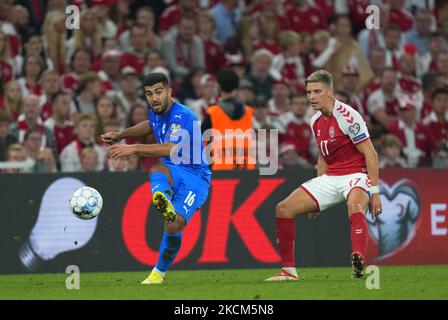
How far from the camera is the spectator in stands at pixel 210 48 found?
19.0m

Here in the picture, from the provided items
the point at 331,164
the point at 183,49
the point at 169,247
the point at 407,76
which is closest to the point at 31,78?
the point at 183,49

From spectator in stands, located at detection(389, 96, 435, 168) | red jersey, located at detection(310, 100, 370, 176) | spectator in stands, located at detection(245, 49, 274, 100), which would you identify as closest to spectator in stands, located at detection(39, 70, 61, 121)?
spectator in stands, located at detection(245, 49, 274, 100)

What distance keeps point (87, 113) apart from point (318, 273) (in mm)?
4566

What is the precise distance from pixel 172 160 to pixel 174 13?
26.8 feet

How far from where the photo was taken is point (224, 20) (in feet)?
65.1

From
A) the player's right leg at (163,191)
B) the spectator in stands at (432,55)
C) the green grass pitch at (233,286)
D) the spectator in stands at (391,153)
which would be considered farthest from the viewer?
the spectator in stands at (432,55)

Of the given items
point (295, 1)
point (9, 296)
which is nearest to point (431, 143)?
point (295, 1)

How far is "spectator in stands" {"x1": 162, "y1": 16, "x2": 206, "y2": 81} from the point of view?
61.1 ft

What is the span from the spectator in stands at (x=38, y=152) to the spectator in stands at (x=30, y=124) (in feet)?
0.56

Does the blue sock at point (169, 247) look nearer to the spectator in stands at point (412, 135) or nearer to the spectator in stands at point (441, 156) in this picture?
the spectator in stands at point (441, 156)

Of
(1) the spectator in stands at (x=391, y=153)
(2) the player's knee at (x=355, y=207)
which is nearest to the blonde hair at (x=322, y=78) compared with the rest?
(2) the player's knee at (x=355, y=207)

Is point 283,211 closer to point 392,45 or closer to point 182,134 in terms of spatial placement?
point 182,134

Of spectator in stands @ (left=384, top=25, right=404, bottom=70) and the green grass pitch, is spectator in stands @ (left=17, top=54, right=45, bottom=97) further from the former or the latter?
spectator in stands @ (left=384, top=25, right=404, bottom=70)

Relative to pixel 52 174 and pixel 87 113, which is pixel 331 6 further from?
pixel 52 174
